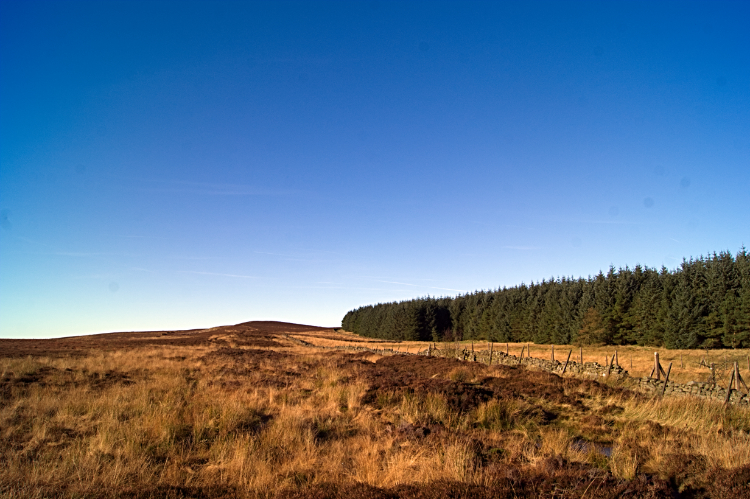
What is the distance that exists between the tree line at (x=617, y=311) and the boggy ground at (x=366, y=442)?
46888 mm

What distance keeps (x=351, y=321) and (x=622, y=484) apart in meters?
146

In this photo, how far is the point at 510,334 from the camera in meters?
78.5

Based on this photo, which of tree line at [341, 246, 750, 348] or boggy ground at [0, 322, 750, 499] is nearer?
boggy ground at [0, 322, 750, 499]

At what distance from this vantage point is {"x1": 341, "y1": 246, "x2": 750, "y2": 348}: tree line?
48688 millimetres

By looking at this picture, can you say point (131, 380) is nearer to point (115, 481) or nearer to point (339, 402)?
point (339, 402)

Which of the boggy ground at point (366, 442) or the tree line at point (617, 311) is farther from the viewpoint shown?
the tree line at point (617, 311)

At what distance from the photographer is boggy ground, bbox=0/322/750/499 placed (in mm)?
5527

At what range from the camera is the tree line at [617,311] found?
48.7 meters

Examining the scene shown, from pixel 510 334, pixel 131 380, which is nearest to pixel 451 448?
pixel 131 380

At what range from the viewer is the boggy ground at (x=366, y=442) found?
5527mm

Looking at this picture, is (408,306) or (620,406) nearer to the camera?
(620,406)

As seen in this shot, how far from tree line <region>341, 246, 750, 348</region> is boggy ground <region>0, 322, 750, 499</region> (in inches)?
1846

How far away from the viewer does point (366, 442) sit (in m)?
7.81

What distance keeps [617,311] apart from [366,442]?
65256mm
